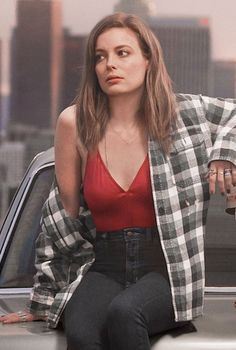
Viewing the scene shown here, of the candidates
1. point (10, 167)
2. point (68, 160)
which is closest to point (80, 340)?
point (68, 160)

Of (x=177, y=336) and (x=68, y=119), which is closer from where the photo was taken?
(x=177, y=336)

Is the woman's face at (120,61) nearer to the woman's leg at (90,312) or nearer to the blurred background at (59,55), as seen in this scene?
the woman's leg at (90,312)

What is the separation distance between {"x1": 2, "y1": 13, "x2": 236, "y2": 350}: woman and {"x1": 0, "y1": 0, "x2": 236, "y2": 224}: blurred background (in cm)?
406

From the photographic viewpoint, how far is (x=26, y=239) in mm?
3301

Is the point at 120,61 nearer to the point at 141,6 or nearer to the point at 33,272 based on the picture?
the point at 33,272

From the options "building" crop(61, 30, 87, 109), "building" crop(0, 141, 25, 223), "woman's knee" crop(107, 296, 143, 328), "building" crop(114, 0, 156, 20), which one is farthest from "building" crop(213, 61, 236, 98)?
"woman's knee" crop(107, 296, 143, 328)

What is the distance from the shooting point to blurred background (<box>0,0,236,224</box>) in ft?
25.9

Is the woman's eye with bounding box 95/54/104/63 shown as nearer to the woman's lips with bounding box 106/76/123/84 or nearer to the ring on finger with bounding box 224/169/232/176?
the woman's lips with bounding box 106/76/123/84

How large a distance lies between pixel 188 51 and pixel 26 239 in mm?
5987

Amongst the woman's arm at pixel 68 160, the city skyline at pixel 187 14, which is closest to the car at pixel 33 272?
the woman's arm at pixel 68 160

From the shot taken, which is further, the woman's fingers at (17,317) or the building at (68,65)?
the building at (68,65)

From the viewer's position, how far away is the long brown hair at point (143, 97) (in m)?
2.62

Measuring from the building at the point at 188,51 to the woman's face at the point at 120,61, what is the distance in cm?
505

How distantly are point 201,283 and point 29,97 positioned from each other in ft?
25.8
